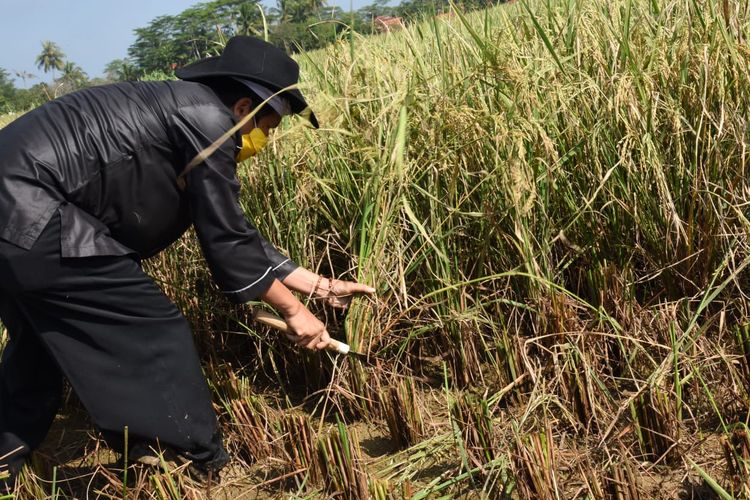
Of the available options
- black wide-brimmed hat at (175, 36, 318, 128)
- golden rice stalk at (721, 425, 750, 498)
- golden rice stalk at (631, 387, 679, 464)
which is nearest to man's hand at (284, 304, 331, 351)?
black wide-brimmed hat at (175, 36, 318, 128)

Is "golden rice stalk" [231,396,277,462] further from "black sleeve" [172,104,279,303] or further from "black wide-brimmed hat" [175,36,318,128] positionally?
"black wide-brimmed hat" [175,36,318,128]

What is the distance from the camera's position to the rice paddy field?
234cm

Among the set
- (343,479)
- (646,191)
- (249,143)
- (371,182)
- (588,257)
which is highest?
(249,143)

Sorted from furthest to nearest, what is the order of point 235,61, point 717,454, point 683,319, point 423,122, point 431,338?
point 431,338 → point 423,122 → point 683,319 → point 235,61 → point 717,454

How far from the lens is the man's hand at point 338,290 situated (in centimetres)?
264

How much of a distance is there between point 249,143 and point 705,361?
1606mm

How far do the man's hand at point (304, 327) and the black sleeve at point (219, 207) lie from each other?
14 cm

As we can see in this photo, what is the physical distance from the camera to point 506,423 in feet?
8.17

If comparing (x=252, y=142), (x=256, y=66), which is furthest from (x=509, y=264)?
(x=256, y=66)

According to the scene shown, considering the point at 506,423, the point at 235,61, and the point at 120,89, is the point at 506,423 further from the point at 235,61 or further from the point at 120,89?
the point at 120,89

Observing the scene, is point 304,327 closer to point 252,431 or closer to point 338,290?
point 338,290

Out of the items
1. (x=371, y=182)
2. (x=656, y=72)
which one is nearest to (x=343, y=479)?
(x=371, y=182)

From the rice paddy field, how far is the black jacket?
347 mm

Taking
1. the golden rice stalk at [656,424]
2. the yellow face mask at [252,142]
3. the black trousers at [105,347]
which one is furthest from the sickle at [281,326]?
the golden rice stalk at [656,424]
